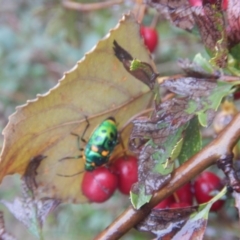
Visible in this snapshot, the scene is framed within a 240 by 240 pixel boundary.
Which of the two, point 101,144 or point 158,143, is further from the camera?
point 101,144

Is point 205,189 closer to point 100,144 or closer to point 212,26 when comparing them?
point 100,144

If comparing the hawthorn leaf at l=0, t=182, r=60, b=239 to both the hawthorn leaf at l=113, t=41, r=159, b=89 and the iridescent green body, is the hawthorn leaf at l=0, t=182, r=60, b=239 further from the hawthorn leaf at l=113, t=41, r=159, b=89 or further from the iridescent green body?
the hawthorn leaf at l=113, t=41, r=159, b=89

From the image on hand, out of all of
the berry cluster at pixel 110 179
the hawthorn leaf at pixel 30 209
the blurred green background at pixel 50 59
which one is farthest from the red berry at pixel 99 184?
the blurred green background at pixel 50 59

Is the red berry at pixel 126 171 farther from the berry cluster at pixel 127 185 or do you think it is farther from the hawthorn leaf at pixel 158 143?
the hawthorn leaf at pixel 158 143

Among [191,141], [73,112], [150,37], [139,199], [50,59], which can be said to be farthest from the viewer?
[50,59]

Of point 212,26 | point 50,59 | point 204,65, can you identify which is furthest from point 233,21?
point 50,59
